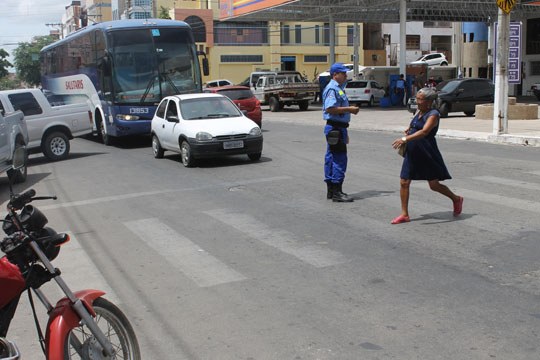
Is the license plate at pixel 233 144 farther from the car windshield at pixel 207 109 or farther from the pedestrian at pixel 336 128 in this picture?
the pedestrian at pixel 336 128

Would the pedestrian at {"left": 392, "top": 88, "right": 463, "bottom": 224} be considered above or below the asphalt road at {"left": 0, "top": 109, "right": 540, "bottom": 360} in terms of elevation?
above

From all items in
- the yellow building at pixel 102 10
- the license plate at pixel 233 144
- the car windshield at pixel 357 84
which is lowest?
the license plate at pixel 233 144

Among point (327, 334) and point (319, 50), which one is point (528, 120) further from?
point (319, 50)

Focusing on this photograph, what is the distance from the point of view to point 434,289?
534cm

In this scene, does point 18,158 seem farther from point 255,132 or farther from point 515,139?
point 515,139

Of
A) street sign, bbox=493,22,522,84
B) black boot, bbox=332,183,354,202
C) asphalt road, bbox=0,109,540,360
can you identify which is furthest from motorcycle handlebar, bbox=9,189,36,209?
street sign, bbox=493,22,522,84

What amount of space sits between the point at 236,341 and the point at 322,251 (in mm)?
2408

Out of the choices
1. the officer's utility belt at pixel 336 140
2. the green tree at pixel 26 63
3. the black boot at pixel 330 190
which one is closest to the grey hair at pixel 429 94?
the officer's utility belt at pixel 336 140

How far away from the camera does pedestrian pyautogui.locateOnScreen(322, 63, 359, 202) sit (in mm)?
9031

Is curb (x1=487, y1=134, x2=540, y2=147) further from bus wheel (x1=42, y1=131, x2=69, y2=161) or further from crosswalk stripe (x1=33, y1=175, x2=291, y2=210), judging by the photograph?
bus wheel (x1=42, y1=131, x2=69, y2=161)

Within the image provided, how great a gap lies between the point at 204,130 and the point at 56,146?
5275 millimetres

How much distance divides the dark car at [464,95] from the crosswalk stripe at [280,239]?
63.5ft

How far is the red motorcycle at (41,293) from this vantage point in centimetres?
317

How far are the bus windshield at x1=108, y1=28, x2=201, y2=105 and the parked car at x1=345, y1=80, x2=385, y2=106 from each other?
750 inches
